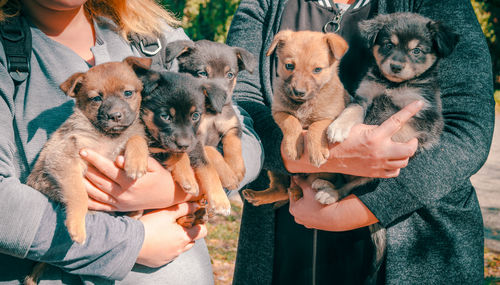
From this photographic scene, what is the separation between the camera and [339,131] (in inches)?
96.7

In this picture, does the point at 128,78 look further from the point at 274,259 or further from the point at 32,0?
the point at 274,259

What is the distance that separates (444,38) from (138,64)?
6.08 ft

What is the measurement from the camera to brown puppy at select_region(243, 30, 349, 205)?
276cm

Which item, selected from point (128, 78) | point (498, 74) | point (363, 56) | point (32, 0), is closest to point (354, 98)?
point (363, 56)

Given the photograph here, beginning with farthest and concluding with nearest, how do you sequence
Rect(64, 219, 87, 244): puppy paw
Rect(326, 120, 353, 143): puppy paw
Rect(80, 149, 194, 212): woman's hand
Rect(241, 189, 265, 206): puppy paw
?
Rect(241, 189, 265, 206): puppy paw, Rect(326, 120, 353, 143): puppy paw, Rect(80, 149, 194, 212): woman's hand, Rect(64, 219, 87, 244): puppy paw

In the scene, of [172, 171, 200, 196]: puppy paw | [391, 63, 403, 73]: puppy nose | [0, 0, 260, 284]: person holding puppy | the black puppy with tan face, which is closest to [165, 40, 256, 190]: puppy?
[0, 0, 260, 284]: person holding puppy

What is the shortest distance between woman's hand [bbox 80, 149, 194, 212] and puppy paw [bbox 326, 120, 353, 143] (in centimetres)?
104

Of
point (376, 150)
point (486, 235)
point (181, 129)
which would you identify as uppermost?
point (376, 150)

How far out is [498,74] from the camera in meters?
15.6

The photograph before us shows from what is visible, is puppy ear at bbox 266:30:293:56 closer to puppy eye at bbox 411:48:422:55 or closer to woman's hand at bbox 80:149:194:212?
puppy eye at bbox 411:48:422:55

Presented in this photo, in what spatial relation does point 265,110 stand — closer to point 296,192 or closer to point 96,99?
point 296,192

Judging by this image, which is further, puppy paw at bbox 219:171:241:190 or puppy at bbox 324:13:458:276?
puppy at bbox 324:13:458:276

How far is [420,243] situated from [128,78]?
2016 mm

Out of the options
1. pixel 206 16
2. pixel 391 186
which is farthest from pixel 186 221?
pixel 206 16
